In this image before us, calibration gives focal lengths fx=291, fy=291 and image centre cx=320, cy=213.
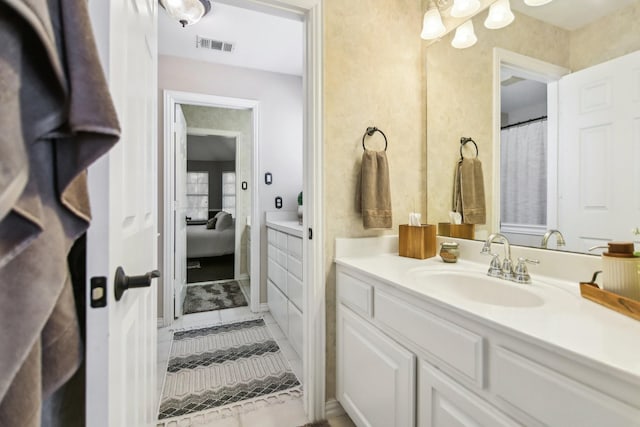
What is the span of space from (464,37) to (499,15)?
0.19 metres

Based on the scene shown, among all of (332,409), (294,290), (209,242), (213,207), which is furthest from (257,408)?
(213,207)

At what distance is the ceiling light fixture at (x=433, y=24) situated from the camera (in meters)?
1.62

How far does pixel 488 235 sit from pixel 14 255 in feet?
5.35


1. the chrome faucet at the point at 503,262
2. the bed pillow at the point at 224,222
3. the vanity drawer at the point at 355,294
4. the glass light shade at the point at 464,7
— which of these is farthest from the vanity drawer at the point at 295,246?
the bed pillow at the point at 224,222

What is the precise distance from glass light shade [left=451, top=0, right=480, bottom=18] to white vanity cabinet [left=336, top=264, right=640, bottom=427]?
4.66 ft

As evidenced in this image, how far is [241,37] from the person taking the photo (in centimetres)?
243

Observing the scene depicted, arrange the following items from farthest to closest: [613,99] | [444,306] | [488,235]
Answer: [488,235] → [613,99] → [444,306]

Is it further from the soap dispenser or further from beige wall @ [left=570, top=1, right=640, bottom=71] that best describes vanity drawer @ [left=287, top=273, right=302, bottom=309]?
beige wall @ [left=570, top=1, right=640, bottom=71]

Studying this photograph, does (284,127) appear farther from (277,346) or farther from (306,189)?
(277,346)

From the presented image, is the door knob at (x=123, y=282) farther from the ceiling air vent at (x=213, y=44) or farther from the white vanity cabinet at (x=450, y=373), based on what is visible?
the ceiling air vent at (x=213, y=44)

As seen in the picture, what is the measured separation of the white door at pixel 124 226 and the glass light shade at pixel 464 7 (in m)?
1.42

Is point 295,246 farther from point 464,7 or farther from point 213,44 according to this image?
point 213,44

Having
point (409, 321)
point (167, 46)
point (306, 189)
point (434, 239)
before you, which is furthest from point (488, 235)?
point (167, 46)

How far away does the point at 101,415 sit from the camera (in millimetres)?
551
